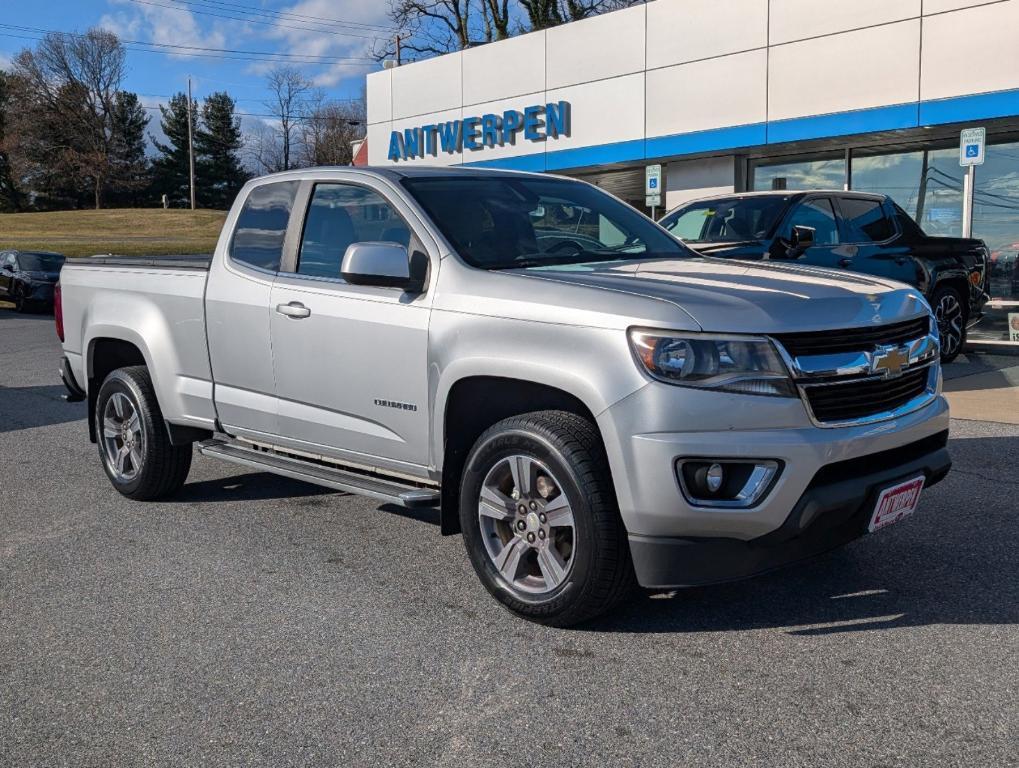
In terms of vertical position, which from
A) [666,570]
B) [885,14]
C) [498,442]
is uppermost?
[885,14]

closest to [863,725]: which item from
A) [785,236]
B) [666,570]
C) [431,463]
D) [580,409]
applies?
[666,570]

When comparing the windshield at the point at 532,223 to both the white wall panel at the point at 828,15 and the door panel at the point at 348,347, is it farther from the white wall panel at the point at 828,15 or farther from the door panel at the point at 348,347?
the white wall panel at the point at 828,15

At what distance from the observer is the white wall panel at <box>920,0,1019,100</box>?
14.9 meters

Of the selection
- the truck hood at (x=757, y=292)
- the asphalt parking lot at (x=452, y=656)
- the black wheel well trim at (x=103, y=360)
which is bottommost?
the asphalt parking lot at (x=452, y=656)

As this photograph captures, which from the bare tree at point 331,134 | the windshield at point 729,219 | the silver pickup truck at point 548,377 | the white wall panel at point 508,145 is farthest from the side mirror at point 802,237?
the bare tree at point 331,134

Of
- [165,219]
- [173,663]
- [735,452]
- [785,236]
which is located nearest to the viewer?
[735,452]

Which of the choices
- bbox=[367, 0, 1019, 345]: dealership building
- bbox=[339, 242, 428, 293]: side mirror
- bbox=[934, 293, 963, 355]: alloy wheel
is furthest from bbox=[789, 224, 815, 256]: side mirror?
bbox=[367, 0, 1019, 345]: dealership building

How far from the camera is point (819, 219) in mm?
9805

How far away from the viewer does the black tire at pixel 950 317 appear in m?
11.0

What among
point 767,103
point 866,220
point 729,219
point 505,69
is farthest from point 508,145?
point 729,219

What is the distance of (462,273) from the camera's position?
4.38 metres

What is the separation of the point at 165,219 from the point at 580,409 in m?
71.9

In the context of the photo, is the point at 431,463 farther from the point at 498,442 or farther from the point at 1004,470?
the point at 1004,470

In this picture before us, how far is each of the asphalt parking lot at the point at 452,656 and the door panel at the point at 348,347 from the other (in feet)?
2.17
